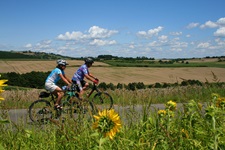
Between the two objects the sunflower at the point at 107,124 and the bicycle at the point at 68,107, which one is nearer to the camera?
the sunflower at the point at 107,124

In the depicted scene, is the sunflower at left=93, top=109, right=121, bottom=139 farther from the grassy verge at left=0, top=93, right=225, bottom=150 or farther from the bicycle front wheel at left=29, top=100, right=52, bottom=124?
the bicycle front wheel at left=29, top=100, right=52, bottom=124

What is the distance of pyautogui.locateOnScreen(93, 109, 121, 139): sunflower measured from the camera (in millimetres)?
1899

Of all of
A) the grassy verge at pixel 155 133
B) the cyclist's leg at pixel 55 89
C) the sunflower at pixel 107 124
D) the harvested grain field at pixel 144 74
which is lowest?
the harvested grain field at pixel 144 74

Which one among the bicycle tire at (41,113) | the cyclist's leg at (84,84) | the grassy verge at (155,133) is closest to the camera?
the grassy verge at (155,133)

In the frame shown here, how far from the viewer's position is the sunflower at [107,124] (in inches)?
74.8

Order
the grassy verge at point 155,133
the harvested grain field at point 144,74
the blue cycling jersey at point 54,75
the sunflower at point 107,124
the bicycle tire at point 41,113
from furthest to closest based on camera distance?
1. the harvested grain field at point 144,74
2. the blue cycling jersey at point 54,75
3. the bicycle tire at point 41,113
4. the grassy verge at point 155,133
5. the sunflower at point 107,124

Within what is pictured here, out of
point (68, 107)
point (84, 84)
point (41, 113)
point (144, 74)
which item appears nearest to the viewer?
point (68, 107)

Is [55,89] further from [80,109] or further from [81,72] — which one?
[80,109]

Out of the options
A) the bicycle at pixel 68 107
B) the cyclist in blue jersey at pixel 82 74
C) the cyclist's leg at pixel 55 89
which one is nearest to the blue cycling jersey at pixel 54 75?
the cyclist's leg at pixel 55 89

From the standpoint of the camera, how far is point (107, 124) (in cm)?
192

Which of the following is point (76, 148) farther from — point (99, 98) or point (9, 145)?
point (99, 98)

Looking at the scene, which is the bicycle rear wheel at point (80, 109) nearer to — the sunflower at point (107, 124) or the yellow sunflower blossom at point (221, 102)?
the sunflower at point (107, 124)

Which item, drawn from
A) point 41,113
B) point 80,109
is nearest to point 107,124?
point 80,109

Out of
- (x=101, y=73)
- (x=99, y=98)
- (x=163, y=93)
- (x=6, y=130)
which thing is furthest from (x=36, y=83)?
(x=6, y=130)
